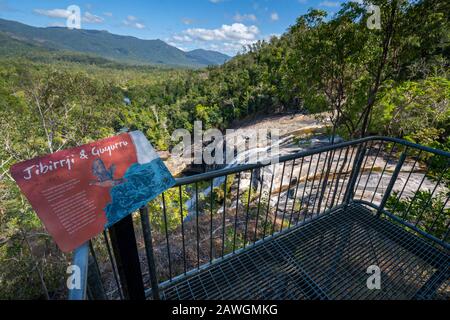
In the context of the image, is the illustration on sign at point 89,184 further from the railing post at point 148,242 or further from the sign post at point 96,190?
the railing post at point 148,242

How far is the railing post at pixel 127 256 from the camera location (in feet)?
3.99

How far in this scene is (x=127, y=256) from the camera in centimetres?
128

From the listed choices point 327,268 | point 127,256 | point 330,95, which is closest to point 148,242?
point 127,256

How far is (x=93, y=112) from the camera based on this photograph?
1241 centimetres

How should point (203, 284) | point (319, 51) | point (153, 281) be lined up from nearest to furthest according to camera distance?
point (153, 281) < point (203, 284) < point (319, 51)

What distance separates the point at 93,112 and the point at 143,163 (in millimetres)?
13148

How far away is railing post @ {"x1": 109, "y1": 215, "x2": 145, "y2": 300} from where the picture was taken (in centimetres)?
122

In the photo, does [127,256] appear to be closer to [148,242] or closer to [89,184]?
[148,242]

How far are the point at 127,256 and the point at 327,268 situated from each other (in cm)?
192

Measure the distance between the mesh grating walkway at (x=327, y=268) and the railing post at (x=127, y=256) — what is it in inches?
27.3
